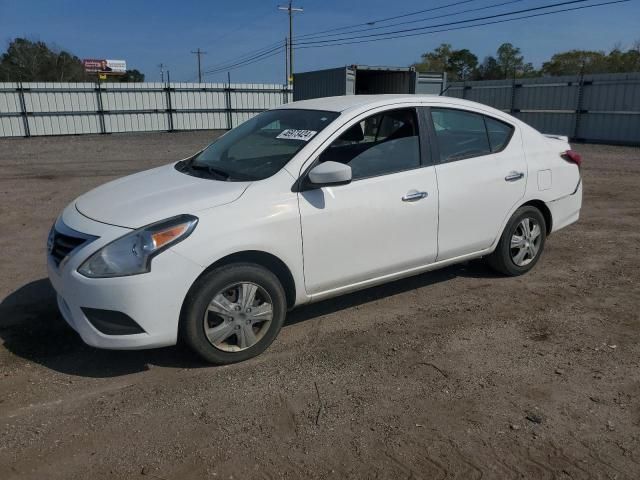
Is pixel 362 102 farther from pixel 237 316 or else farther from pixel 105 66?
pixel 105 66

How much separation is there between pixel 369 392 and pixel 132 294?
60.2 inches

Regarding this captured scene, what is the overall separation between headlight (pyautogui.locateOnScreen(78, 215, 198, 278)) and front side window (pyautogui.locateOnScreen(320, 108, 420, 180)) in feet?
4.19

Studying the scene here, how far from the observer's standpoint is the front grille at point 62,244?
3.41 m

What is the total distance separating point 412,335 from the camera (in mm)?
4125

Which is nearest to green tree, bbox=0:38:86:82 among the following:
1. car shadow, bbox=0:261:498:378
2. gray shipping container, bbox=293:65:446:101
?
gray shipping container, bbox=293:65:446:101

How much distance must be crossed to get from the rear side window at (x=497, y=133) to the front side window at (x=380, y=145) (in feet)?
2.89

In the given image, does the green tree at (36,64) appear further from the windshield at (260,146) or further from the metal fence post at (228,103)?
the windshield at (260,146)

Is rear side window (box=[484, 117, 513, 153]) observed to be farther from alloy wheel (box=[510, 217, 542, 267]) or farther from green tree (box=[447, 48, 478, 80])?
green tree (box=[447, 48, 478, 80])

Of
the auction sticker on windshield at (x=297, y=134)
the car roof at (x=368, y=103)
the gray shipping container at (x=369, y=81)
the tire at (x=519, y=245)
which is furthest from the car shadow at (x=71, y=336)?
the gray shipping container at (x=369, y=81)

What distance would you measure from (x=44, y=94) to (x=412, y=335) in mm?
24393

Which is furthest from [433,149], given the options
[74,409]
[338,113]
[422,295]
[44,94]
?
[44,94]

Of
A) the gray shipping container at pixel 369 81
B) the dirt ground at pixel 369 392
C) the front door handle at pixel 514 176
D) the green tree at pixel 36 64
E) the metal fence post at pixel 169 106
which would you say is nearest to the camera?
the dirt ground at pixel 369 392

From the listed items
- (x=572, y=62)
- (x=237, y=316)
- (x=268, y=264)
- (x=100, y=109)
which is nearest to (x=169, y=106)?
(x=100, y=109)

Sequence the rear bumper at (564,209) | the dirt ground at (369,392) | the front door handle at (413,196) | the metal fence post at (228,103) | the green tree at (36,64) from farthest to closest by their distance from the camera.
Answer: the green tree at (36,64)
the metal fence post at (228,103)
the rear bumper at (564,209)
the front door handle at (413,196)
the dirt ground at (369,392)
